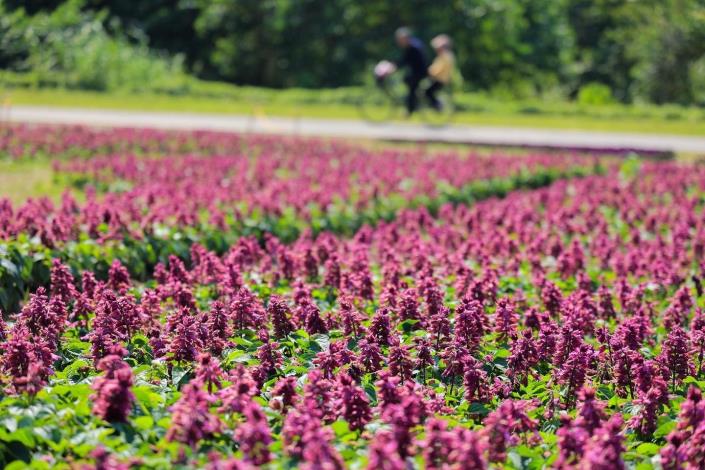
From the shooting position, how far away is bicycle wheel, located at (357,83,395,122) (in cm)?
2416

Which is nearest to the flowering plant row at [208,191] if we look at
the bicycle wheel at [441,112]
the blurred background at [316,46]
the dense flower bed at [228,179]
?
the dense flower bed at [228,179]

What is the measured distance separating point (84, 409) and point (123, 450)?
16.4 inches

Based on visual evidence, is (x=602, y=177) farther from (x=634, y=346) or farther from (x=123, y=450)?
(x=123, y=450)

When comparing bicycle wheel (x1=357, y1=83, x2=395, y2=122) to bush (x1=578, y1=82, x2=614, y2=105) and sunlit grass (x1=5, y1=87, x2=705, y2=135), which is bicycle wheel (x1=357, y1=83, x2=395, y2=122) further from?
bush (x1=578, y1=82, x2=614, y2=105)

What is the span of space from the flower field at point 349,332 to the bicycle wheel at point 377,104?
1165cm

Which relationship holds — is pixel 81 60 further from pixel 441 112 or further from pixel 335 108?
pixel 441 112

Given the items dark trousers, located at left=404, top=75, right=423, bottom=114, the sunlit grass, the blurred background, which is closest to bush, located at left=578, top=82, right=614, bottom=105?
the blurred background

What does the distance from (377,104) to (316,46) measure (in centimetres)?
1234

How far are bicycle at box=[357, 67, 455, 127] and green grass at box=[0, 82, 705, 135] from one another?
1.73 ft

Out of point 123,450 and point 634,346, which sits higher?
point 123,450

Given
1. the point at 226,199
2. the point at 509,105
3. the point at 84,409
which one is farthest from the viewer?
the point at 509,105

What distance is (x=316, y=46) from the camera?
38.1 metres

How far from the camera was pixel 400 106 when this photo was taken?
84.1 ft

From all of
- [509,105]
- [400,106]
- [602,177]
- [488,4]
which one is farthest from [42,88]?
[602,177]
